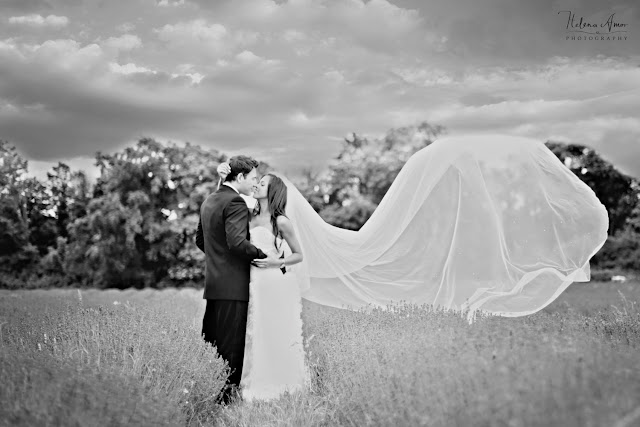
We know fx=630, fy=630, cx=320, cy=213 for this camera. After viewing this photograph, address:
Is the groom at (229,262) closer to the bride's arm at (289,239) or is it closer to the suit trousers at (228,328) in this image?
the suit trousers at (228,328)

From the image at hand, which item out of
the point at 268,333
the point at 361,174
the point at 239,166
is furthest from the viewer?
the point at 361,174

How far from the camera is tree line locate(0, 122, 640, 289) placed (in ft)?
77.7

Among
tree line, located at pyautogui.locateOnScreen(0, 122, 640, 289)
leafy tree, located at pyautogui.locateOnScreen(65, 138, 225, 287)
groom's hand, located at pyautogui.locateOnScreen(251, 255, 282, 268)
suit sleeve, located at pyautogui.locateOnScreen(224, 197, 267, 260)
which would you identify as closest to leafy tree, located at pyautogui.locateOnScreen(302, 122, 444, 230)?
tree line, located at pyautogui.locateOnScreen(0, 122, 640, 289)

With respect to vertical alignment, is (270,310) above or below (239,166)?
below

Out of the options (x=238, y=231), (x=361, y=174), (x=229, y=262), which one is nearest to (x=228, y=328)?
(x=229, y=262)

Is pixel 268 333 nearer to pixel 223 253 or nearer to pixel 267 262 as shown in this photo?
pixel 267 262

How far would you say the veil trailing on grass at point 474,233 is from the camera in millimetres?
6371

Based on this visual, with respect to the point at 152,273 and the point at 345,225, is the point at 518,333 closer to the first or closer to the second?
the point at 345,225

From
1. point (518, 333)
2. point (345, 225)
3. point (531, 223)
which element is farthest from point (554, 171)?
point (345, 225)

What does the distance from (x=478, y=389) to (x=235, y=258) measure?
9.07ft

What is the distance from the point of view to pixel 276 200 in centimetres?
519

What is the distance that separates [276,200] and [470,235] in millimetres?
2345

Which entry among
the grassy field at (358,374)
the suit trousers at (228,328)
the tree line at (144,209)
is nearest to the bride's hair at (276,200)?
the suit trousers at (228,328)

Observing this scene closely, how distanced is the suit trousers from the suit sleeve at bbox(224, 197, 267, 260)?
536 mm
